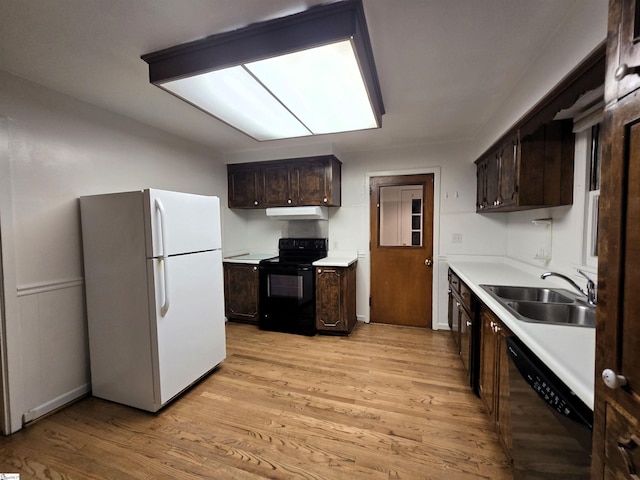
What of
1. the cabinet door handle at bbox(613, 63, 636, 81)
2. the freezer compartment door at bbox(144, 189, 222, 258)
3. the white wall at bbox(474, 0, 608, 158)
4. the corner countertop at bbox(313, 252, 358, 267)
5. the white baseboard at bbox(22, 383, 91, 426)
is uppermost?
the white wall at bbox(474, 0, 608, 158)

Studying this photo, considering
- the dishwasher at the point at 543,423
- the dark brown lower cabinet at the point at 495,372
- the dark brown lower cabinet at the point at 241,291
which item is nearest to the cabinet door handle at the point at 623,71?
the dishwasher at the point at 543,423

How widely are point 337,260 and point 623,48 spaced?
3006 millimetres

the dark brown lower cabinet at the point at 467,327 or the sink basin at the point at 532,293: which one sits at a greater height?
the sink basin at the point at 532,293

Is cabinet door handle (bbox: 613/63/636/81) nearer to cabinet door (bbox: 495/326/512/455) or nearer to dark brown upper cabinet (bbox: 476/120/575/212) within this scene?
cabinet door (bbox: 495/326/512/455)

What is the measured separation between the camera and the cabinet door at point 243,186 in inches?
150

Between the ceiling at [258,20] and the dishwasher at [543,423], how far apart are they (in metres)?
1.68

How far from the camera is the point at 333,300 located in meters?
3.28

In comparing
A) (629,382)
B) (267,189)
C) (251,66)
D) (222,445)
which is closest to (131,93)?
(251,66)

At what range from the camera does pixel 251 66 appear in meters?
1.53

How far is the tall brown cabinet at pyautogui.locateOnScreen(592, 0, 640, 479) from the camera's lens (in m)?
0.59

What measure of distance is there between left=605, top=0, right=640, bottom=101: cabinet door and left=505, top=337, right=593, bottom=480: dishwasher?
3.14ft

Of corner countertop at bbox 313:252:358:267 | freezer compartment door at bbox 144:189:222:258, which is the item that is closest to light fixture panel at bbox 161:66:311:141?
freezer compartment door at bbox 144:189:222:258

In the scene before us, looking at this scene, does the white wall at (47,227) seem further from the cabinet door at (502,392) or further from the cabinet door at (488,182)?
the cabinet door at (488,182)

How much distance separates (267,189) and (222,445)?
2912mm
